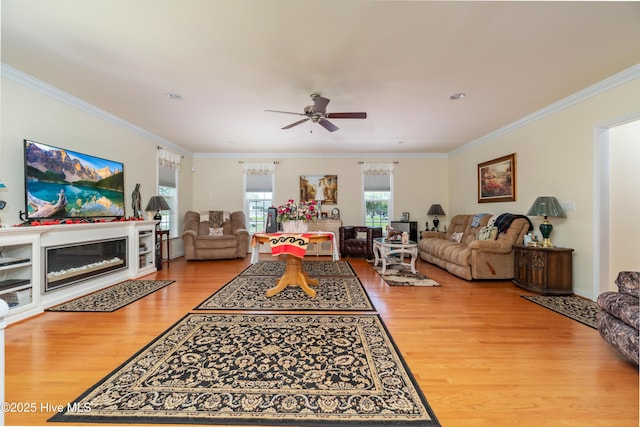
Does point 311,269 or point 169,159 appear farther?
point 169,159

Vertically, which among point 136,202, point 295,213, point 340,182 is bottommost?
point 295,213

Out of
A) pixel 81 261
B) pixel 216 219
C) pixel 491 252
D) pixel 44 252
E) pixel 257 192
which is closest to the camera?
pixel 44 252

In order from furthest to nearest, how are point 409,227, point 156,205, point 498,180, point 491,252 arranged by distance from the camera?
point 409,227
point 498,180
point 156,205
point 491,252

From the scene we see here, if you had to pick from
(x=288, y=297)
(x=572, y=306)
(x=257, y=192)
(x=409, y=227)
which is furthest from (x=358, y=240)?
(x=572, y=306)

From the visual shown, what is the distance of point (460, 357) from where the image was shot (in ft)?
6.88

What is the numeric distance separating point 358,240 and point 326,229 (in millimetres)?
922

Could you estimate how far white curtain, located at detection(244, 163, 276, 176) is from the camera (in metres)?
7.27

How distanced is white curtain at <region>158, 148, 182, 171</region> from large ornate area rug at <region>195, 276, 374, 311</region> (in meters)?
3.35

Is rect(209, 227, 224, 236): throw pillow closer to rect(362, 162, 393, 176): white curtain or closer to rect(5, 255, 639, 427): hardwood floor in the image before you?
rect(5, 255, 639, 427): hardwood floor

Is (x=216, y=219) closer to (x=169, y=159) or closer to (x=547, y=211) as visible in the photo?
(x=169, y=159)

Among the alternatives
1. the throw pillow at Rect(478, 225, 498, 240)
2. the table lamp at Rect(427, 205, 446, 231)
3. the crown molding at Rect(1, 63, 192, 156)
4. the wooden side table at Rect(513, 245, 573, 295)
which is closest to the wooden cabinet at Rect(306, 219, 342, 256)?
the table lamp at Rect(427, 205, 446, 231)

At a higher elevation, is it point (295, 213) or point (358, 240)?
point (295, 213)

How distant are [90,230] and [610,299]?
5.68 metres

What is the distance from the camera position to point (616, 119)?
315cm
